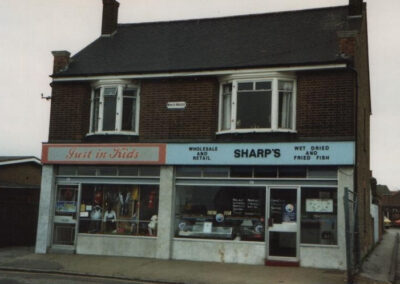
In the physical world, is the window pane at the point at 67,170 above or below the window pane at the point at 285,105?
below

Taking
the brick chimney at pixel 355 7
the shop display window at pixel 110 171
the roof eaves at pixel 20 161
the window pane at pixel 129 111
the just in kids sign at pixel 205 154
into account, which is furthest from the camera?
the roof eaves at pixel 20 161

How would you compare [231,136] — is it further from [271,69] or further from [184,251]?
[184,251]

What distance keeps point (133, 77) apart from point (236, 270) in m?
7.25

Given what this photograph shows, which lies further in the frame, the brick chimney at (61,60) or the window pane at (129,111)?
the brick chimney at (61,60)

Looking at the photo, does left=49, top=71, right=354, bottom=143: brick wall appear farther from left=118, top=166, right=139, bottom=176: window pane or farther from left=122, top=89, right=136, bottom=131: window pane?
left=118, top=166, right=139, bottom=176: window pane

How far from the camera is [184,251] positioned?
16.3 meters

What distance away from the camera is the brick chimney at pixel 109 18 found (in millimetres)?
20953

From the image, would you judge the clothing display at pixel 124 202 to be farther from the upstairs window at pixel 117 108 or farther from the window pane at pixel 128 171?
the upstairs window at pixel 117 108

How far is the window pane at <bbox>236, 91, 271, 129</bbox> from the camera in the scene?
1614 centimetres

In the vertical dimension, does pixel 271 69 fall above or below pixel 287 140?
above

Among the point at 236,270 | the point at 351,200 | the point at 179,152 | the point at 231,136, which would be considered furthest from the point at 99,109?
the point at 351,200

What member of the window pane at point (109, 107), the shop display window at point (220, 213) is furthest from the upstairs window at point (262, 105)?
the window pane at point (109, 107)

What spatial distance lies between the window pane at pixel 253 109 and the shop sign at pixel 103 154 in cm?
272

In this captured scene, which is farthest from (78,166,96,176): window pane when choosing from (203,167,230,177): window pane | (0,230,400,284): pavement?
(203,167,230,177): window pane
